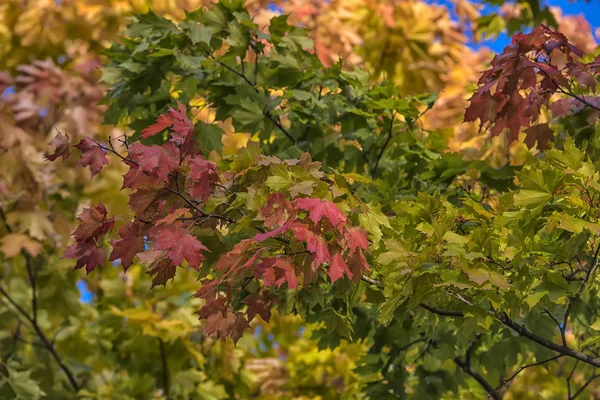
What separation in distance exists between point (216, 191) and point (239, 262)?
0.98 feet

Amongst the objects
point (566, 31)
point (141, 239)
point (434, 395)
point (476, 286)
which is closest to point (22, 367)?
point (434, 395)

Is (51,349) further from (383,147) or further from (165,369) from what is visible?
(383,147)

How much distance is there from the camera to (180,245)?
2.31 meters

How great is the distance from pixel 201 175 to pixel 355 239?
1.64 feet

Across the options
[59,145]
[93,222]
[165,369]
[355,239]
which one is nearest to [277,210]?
[355,239]

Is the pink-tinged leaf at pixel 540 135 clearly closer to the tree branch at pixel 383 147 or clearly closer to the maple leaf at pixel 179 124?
the tree branch at pixel 383 147

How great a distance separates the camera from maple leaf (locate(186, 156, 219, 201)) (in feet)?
7.91

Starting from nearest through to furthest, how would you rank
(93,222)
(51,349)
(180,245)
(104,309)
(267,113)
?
1. (180,245)
2. (93,222)
3. (267,113)
4. (51,349)
5. (104,309)

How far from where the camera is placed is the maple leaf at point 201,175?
94.9 inches

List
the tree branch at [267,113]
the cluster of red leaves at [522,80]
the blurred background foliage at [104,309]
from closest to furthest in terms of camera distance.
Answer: the cluster of red leaves at [522,80], the tree branch at [267,113], the blurred background foliage at [104,309]

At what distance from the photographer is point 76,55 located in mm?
8734

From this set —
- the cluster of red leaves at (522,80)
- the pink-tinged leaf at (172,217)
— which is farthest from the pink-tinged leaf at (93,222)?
the cluster of red leaves at (522,80)

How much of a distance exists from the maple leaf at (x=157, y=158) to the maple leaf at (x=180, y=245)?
0.17 metres

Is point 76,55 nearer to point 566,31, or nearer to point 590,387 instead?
point 590,387
